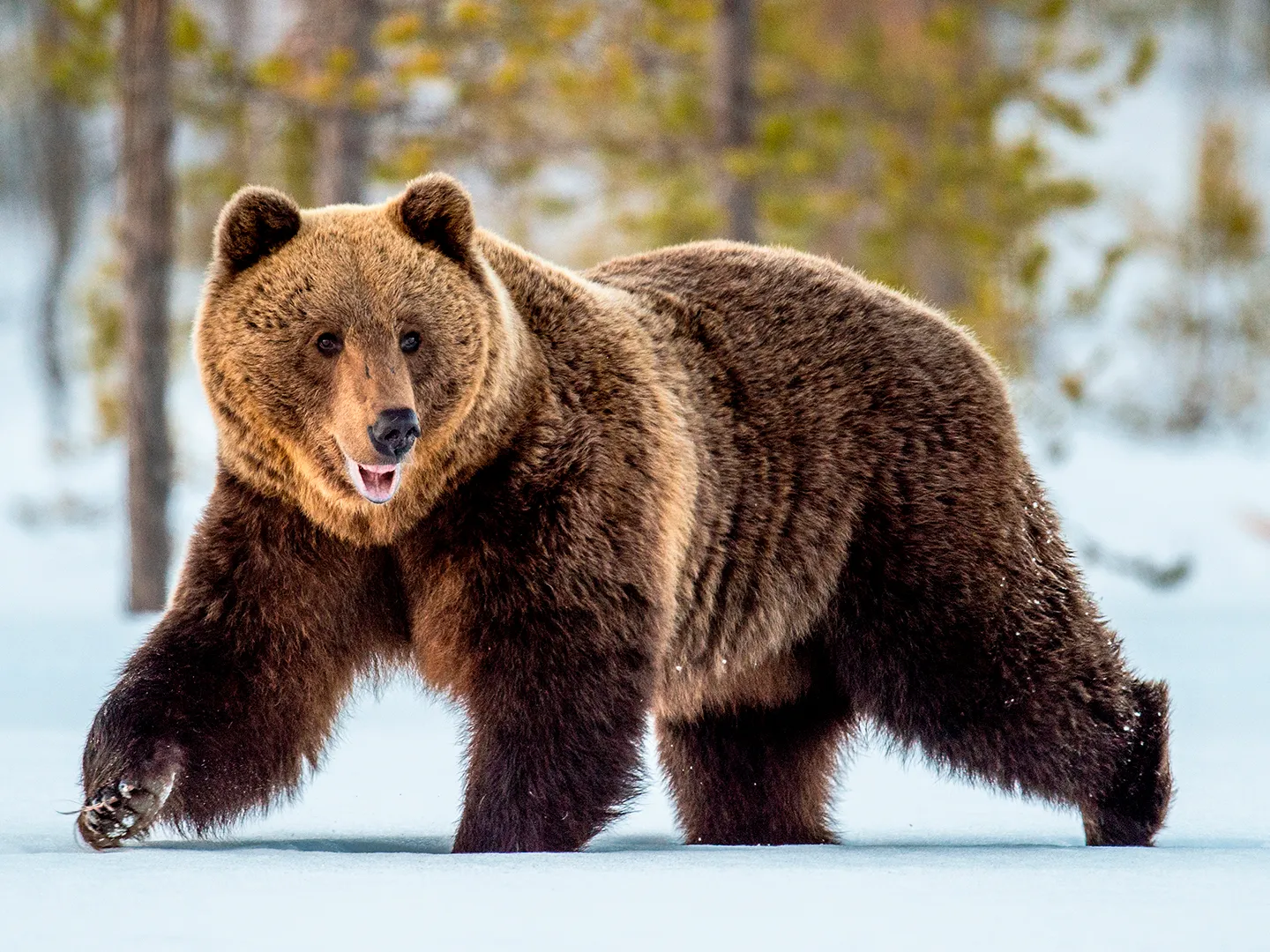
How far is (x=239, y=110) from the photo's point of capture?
1226cm

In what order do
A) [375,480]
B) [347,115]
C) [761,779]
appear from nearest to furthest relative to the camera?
[375,480] → [761,779] → [347,115]

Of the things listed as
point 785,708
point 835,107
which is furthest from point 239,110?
point 785,708

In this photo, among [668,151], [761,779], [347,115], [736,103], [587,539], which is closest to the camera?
[587,539]

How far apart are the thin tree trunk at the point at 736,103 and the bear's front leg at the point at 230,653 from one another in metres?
9.17

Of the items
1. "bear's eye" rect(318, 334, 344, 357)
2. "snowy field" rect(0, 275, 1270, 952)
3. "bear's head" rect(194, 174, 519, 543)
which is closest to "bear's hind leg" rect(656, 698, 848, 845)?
"snowy field" rect(0, 275, 1270, 952)

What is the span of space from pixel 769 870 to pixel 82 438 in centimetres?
2350

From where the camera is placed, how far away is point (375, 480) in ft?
14.1

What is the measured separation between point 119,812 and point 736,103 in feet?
33.1

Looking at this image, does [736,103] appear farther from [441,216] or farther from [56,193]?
[56,193]

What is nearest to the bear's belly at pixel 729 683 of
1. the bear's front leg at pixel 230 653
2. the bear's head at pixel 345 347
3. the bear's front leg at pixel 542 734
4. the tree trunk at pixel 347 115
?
the bear's front leg at pixel 542 734

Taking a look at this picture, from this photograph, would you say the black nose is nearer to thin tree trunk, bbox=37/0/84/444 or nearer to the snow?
the snow

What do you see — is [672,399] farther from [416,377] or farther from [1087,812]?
[1087,812]

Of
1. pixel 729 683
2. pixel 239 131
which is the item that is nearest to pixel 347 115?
pixel 239 131

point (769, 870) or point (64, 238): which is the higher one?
point (769, 870)
